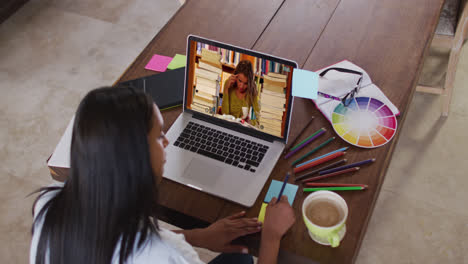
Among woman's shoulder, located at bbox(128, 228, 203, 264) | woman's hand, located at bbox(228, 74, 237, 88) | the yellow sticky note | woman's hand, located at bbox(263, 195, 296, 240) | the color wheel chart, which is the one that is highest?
woman's hand, located at bbox(228, 74, 237, 88)

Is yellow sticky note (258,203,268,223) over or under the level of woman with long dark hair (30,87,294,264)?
under

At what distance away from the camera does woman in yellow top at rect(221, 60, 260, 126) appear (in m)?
1.17

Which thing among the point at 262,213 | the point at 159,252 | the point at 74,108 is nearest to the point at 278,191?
the point at 262,213

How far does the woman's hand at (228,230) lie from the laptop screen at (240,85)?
0.27 metres

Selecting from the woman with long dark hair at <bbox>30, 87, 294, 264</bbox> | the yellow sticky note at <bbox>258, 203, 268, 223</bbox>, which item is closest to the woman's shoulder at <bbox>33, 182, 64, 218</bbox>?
the woman with long dark hair at <bbox>30, 87, 294, 264</bbox>

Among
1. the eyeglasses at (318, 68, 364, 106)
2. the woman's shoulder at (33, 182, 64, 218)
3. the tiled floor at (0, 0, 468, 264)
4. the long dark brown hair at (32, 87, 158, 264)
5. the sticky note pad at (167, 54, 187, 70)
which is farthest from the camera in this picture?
the tiled floor at (0, 0, 468, 264)

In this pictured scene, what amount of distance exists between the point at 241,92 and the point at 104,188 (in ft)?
1.79

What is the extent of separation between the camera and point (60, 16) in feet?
9.64

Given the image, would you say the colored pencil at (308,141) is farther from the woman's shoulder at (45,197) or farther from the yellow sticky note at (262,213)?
the woman's shoulder at (45,197)

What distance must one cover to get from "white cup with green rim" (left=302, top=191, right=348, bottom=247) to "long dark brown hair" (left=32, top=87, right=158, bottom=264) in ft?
1.21

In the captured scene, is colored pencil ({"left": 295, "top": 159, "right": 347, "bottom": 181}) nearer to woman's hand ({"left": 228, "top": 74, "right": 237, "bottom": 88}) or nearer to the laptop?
the laptop

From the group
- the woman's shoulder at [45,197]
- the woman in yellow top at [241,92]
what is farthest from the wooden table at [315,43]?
the woman's shoulder at [45,197]

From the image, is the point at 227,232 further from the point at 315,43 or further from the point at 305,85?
the point at 315,43

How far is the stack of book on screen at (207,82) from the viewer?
1.19 m
